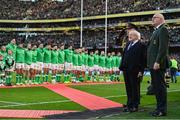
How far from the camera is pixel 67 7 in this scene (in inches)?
3066

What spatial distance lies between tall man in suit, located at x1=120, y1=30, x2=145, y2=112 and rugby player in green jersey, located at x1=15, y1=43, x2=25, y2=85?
1157 centimetres

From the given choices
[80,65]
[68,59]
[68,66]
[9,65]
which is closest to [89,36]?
[80,65]

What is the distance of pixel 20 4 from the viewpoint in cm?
8475

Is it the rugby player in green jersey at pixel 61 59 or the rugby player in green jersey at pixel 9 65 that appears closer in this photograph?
the rugby player in green jersey at pixel 9 65

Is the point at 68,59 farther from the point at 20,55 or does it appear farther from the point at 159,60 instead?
the point at 159,60

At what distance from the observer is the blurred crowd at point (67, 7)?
2640 inches

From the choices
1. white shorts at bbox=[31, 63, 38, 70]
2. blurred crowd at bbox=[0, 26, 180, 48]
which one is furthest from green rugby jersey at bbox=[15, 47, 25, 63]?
blurred crowd at bbox=[0, 26, 180, 48]

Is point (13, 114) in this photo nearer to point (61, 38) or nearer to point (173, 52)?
point (173, 52)

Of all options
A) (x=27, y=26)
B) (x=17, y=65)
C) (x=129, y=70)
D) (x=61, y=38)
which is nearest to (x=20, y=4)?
(x=27, y=26)

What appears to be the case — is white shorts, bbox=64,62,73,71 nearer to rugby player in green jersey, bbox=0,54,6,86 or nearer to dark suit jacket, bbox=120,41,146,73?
rugby player in green jersey, bbox=0,54,6,86

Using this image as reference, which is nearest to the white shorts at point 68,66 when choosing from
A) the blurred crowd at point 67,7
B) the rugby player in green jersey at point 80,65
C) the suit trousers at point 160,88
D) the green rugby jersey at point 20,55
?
the rugby player in green jersey at point 80,65

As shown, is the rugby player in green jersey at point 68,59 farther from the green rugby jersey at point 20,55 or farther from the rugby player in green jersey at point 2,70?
the rugby player in green jersey at point 2,70

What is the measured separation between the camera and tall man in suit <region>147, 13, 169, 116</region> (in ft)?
30.7

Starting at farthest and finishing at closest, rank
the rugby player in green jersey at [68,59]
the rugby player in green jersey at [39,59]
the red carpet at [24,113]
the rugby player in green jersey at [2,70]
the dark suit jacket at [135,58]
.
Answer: the rugby player in green jersey at [68,59]
the rugby player in green jersey at [39,59]
the rugby player in green jersey at [2,70]
the dark suit jacket at [135,58]
the red carpet at [24,113]
